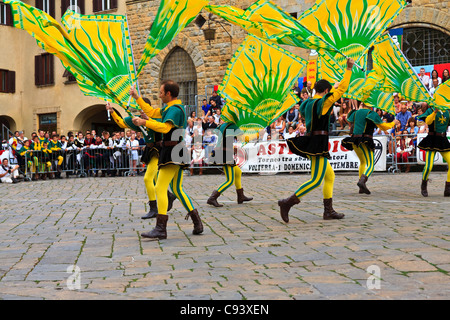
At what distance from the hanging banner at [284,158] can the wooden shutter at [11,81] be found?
22521 millimetres

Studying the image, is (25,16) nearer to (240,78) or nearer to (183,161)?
(183,161)

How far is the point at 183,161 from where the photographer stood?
7.54 metres

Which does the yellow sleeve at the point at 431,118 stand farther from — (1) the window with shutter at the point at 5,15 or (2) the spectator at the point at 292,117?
(1) the window with shutter at the point at 5,15

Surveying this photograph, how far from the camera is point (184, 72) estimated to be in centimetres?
3178

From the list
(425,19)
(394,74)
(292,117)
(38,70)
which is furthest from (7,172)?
(38,70)

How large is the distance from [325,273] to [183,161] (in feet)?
9.04

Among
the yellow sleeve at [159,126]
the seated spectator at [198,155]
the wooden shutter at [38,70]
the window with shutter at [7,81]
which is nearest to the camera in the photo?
the yellow sleeve at [159,126]

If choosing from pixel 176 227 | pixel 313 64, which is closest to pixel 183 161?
pixel 176 227

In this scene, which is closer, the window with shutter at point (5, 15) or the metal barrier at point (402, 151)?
the metal barrier at point (402, 151)

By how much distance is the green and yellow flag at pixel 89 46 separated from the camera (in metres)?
7.50

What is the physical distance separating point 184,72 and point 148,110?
79.4ft

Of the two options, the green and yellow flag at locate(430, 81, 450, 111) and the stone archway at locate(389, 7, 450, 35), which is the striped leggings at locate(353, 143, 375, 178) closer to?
the green and yellow flag at locate(430, 81, 450, 111)

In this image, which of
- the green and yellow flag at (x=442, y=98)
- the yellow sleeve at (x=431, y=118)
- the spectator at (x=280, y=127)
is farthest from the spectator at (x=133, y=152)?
the green and yellow flag at (x=442, y=98)

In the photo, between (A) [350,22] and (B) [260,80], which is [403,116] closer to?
(B) [260,80]
